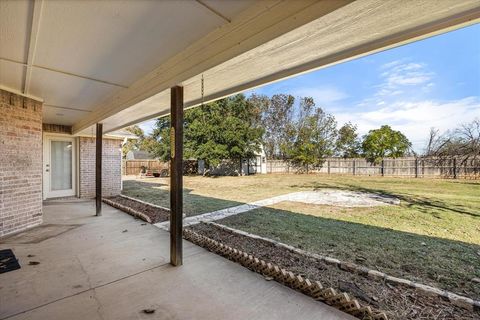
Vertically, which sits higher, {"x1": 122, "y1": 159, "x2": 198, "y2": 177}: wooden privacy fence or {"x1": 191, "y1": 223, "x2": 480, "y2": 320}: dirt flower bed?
{"x1": 122, "y1": 159, "x2": 198, "y2": 177}: wooden privacy fence

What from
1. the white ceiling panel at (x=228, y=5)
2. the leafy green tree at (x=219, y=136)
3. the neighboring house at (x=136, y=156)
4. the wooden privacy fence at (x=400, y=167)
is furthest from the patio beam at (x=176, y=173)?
the neighboring house at (x=136, y=156)

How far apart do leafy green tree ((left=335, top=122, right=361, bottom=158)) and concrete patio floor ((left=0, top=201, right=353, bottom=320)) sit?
71.6 ft

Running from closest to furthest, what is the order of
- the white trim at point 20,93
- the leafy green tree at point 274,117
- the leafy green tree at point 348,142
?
the white trim at point 20,93 → the leafy green tree at point 348,142 → the leafy green tree at point 274,117

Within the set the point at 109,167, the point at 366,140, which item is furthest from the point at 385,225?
the point at 366,140

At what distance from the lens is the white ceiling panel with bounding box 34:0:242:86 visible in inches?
67.7

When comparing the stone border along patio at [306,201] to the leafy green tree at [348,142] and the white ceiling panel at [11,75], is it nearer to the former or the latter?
the white ceiling panel at [11,75]

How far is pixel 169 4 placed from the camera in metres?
1.66

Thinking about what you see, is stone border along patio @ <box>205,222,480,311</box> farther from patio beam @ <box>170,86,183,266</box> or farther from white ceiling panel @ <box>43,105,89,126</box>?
white ceiling panel @ <box>43,105,89,126</box>

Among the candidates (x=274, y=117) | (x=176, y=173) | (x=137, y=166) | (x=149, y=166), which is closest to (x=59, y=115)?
(x=176, y=173)

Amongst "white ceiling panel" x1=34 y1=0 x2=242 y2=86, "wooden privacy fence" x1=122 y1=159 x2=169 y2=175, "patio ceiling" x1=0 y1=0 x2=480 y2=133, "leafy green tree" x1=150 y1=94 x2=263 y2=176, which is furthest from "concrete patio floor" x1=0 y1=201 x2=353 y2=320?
"wooden privacy fence" x1=122 y1=159 x2=169 y2=175

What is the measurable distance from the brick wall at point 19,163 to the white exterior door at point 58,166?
338cm

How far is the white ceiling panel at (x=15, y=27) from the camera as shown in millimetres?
1703

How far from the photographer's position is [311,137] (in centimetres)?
2203

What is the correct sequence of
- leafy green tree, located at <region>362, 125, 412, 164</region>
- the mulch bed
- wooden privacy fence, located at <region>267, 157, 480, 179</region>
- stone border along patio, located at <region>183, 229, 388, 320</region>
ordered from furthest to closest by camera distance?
leafy green tree, located at <region>362, 125, 412, 164</region>, wooden privacy fence, located at <region>267, 157, 480, 179</region>, the mulch bed, stone border along patio, located at <region>183, 229, 388, 320</region>
